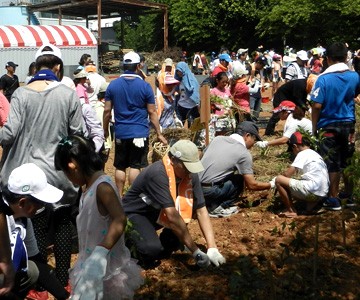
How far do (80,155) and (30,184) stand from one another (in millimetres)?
323

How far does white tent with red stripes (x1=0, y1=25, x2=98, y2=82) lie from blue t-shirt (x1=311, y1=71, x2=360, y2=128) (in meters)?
18.9

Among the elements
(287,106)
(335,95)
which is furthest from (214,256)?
(287,106)

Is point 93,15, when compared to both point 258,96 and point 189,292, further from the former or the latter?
point 189,292

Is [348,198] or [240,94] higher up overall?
[240,94]

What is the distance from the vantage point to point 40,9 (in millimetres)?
34688

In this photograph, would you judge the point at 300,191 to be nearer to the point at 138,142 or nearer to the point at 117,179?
the point at 138,142

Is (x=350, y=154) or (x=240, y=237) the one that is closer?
(x=240, y=237)

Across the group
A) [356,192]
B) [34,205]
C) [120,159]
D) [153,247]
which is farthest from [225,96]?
[34,205]

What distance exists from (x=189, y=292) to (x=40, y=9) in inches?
1267

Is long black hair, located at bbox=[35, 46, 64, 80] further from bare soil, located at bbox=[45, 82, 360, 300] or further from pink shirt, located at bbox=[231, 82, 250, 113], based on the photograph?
pink shirt, located at bbox=[231, 82, 250, 113]

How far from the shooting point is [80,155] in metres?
3.40

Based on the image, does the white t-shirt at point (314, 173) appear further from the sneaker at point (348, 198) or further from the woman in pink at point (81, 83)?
the woman in pink at point (81, 83)

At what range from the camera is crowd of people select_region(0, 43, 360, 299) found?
3.35m

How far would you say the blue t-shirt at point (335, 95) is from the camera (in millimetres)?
5969
